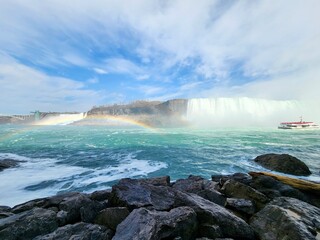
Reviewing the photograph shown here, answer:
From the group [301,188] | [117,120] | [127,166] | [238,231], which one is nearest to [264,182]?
[301,188]

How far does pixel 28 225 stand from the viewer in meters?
3.70

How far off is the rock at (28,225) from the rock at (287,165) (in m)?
13.5

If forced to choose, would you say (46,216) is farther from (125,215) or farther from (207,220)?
(207,220)

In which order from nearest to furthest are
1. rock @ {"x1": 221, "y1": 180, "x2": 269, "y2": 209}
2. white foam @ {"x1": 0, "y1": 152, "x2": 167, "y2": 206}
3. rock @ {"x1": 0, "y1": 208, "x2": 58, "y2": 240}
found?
rock @ {"x1": 0, "y1": 208, "x2": 58, "y2": 240} → rock @ {"x1": 221, "y1": 180, "x2": 269, "y2": 209} → white foam @ {"x1": 0, "y1": 152, "x2": 167, "y2": 206}

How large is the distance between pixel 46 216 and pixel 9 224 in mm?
600

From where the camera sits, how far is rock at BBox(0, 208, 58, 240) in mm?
3533

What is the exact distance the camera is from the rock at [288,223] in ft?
12.1

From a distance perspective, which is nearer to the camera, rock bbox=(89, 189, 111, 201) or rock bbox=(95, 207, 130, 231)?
rock bbox=(95, 207, 130, 231)

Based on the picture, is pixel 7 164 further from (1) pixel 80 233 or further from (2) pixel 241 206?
(2) pixel 241 206

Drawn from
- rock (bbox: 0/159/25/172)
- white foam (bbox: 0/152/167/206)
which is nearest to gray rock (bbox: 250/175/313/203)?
white foam (bbox: 0/152/167/206)

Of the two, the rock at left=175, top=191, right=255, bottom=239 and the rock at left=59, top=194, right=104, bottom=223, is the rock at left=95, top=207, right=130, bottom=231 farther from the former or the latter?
the rock at left=175, top=191, right=255, bottom=239

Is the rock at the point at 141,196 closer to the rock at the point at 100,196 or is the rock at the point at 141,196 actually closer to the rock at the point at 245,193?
the rock at the point at 100,196

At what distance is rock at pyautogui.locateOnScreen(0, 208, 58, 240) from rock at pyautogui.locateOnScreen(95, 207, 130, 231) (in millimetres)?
876

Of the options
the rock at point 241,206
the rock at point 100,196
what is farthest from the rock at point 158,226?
the rock at point 100,196
